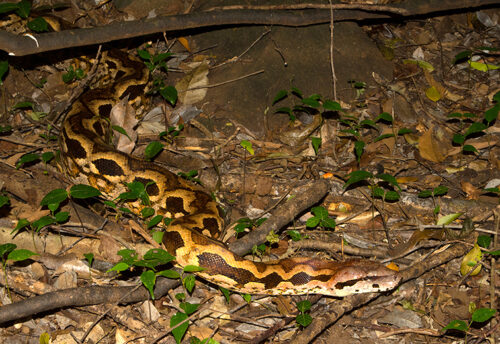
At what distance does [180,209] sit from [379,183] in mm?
2457

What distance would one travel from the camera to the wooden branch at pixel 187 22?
5.14 metres

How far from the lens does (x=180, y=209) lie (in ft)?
18.6

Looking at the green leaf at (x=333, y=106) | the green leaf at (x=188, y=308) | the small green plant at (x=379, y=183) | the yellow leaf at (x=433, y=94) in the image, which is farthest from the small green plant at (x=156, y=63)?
the yellow leaf at (x=433, y=94)

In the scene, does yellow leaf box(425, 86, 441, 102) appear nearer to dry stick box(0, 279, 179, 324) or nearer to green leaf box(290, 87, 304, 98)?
green leaf box(290, 87, 304, 98)

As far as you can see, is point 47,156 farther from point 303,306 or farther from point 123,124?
point 303,306

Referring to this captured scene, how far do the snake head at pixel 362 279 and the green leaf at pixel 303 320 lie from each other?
1.82 ft

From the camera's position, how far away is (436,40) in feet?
28.1

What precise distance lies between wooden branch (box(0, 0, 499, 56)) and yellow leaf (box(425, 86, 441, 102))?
1.22 meters

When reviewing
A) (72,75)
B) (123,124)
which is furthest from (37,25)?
(123,124)

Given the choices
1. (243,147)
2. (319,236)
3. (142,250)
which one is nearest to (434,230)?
(319,236)

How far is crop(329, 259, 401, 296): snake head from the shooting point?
15.3 feet

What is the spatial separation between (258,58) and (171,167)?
209 centimetres

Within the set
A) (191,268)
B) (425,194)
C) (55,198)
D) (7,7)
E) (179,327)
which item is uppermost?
(7,7)

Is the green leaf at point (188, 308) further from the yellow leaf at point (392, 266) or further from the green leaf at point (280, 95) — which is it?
the green leaf at point (280, 95)
